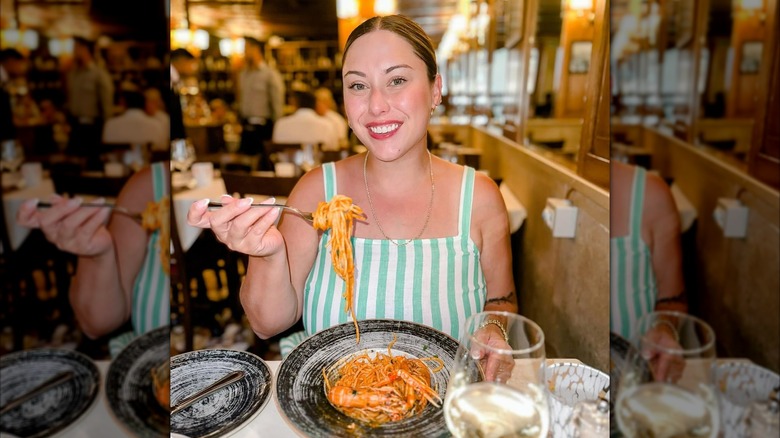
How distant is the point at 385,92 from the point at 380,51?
0.38 ft

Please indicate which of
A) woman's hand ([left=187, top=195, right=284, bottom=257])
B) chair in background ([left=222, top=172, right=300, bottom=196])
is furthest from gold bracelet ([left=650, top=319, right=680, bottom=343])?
chair in background ([left=222, top=172, right=300, bottom=196])

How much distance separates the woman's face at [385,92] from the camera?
146 centimetres

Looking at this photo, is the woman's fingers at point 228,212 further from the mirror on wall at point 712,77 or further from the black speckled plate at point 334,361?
the mirror on wall at point 712,77

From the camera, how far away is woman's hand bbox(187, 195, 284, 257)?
118 centimetres

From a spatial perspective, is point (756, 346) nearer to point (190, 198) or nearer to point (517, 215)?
point (517, 215)

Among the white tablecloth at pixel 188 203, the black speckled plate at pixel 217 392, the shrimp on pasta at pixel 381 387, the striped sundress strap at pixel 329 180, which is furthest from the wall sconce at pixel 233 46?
the shrimp on pasta at pixel 381 387

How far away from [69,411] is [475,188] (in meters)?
1.32

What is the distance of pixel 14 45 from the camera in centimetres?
49

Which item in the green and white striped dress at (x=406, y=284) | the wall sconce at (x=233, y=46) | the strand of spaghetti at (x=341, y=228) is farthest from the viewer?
the wall sconce at (x=233, y=46)

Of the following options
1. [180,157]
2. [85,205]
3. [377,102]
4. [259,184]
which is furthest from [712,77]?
[180,157]

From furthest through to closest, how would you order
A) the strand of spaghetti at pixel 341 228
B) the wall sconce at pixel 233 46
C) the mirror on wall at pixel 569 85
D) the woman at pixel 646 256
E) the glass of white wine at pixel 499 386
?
the wall sconce at pixel 233 46 → the mirror on wall at pixel 569 85 → the strand of spaghetti at pixel 341 228 → the glass of white wine at pixel 499 386 → the woman at pixel 646 256

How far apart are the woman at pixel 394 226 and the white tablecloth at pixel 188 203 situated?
1.20m

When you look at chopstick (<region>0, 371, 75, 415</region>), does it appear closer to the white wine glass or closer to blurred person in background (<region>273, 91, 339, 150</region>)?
the white wine glass

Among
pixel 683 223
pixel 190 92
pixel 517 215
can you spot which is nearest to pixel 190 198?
pixel 517 215
